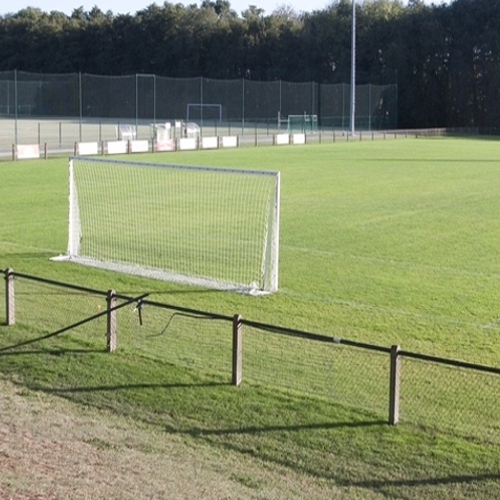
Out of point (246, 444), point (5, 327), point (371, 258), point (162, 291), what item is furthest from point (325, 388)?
point (371, 258)

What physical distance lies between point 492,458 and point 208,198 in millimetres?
17717

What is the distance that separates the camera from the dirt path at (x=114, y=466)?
21.7ft

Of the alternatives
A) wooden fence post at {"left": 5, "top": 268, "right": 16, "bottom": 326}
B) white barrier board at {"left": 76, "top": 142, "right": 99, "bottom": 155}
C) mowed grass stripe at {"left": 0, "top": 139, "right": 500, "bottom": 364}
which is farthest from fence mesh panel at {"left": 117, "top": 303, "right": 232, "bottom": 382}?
white barrier board at {"left": 76, "top": 142, "right": 99, "bottom": 155}

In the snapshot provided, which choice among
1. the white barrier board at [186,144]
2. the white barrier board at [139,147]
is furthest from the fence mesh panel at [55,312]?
the white barrier board at [186,144]

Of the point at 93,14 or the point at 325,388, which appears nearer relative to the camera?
the point at 325,388

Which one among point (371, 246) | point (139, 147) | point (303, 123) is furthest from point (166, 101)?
point (371, 246)

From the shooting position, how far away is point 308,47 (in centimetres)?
8569

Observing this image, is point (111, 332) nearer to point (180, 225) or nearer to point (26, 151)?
point (180, 225)

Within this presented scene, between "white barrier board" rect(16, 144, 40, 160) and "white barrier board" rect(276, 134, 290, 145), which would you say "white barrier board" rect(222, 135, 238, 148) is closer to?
"white barrier board" rect(276, 134, 290, 145)

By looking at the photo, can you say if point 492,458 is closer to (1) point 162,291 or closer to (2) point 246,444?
(2) point 246,444

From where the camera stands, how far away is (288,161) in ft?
126

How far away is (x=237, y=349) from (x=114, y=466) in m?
2.28

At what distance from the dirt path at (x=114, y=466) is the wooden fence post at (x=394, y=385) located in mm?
1527

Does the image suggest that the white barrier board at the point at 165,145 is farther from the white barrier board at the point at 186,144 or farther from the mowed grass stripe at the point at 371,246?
the mowed grass stripe at the point at 371,246
